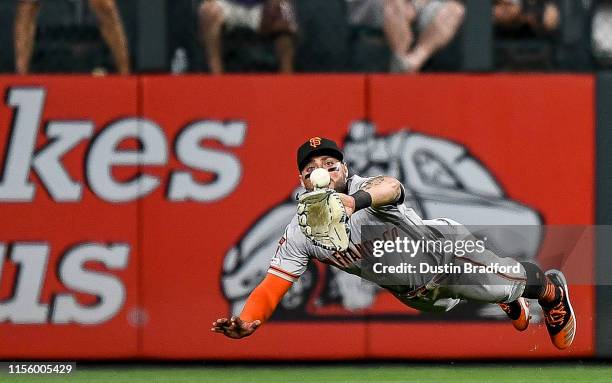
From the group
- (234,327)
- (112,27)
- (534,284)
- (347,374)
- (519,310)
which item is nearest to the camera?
(234,327)

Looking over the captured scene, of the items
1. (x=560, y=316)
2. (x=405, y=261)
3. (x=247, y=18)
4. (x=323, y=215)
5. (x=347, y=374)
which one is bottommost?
(x=347, y=374)

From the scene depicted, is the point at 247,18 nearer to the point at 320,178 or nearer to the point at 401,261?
the point at 401,261

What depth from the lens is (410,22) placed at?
40.2ft

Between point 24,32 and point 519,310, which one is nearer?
point 519,310

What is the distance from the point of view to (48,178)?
40.3 ft

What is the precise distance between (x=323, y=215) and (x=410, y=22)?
4350 millimetres

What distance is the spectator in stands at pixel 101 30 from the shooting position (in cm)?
1212

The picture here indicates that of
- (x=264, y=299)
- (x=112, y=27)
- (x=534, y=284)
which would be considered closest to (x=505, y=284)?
(x=534, y=284)

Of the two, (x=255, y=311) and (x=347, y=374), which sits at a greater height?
(x=255, y=311)

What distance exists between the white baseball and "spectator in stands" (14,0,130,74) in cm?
427

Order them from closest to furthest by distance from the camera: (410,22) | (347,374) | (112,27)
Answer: (347,374) → (112,27) → (410,22)

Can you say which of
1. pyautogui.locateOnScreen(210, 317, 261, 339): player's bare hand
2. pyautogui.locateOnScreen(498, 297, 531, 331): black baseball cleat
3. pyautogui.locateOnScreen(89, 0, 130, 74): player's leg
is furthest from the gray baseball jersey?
pyautogui.locateOnScreen(89, 0, 130, 74): player's leg

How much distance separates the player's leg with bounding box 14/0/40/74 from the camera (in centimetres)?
1216

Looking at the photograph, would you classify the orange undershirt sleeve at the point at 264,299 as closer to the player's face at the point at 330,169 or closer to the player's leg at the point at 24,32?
the player's face at the point at 330,169
